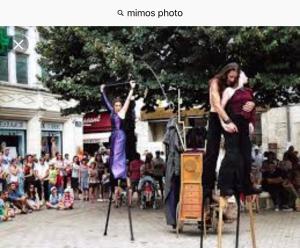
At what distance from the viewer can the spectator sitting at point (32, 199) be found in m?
17.7

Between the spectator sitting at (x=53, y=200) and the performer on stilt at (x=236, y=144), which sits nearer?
the performer on stilt at (x=236, y=144)

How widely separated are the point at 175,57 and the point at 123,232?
177 inches

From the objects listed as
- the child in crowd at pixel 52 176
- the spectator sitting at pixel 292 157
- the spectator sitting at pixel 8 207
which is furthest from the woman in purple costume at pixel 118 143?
the child in crowd at pixel 52 176

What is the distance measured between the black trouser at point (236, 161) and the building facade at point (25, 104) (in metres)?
18.7

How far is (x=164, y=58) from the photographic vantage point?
47.8 feet

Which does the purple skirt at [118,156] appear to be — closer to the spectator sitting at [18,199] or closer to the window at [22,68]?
the spectator sitting at [18,199]

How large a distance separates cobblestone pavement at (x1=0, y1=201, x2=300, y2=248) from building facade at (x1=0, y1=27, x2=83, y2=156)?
34.0ft

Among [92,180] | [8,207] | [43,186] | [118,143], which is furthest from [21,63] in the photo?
[118,143]

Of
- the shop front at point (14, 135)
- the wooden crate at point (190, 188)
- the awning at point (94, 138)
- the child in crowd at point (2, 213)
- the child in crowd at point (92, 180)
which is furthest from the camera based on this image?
the awning at point (94, 138)

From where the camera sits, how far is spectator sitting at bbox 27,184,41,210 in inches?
697

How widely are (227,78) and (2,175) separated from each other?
11.1 m

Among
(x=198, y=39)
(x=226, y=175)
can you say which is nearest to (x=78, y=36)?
(x=198, y=39)

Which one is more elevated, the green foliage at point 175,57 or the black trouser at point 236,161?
the green foliage at point 175,57
